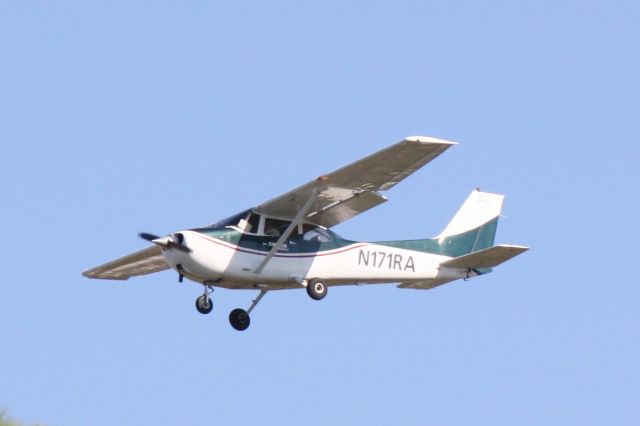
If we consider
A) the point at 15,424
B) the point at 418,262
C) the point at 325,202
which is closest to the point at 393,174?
the point at 325,202

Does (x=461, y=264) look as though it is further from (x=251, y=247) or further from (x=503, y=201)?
(x=251, y=247)

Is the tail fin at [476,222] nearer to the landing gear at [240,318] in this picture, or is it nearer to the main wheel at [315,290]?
the main wheel at [315,290]

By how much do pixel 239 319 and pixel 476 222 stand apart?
5603 mm

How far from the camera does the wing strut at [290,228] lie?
73.3 feet

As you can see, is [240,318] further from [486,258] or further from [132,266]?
[486,258]

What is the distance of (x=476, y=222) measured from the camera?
26531mm

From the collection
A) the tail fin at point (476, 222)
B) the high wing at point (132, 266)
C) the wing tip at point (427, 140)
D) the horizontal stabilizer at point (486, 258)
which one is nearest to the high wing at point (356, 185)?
the wing tip at point (427, 140)

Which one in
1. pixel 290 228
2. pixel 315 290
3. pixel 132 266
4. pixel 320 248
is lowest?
pixel 132 266

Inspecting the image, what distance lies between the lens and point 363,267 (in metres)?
23.8

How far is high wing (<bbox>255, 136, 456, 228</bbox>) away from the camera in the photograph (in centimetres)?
2089

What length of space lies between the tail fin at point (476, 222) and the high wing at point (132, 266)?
17.9 ft

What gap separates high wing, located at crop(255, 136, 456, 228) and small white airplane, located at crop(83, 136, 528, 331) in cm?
2

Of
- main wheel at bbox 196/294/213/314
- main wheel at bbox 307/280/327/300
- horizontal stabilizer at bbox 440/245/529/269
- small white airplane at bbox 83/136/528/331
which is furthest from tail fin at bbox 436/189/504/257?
main wheel at bbox 196/294/213/314

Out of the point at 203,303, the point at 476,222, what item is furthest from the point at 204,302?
the point at 476,222
